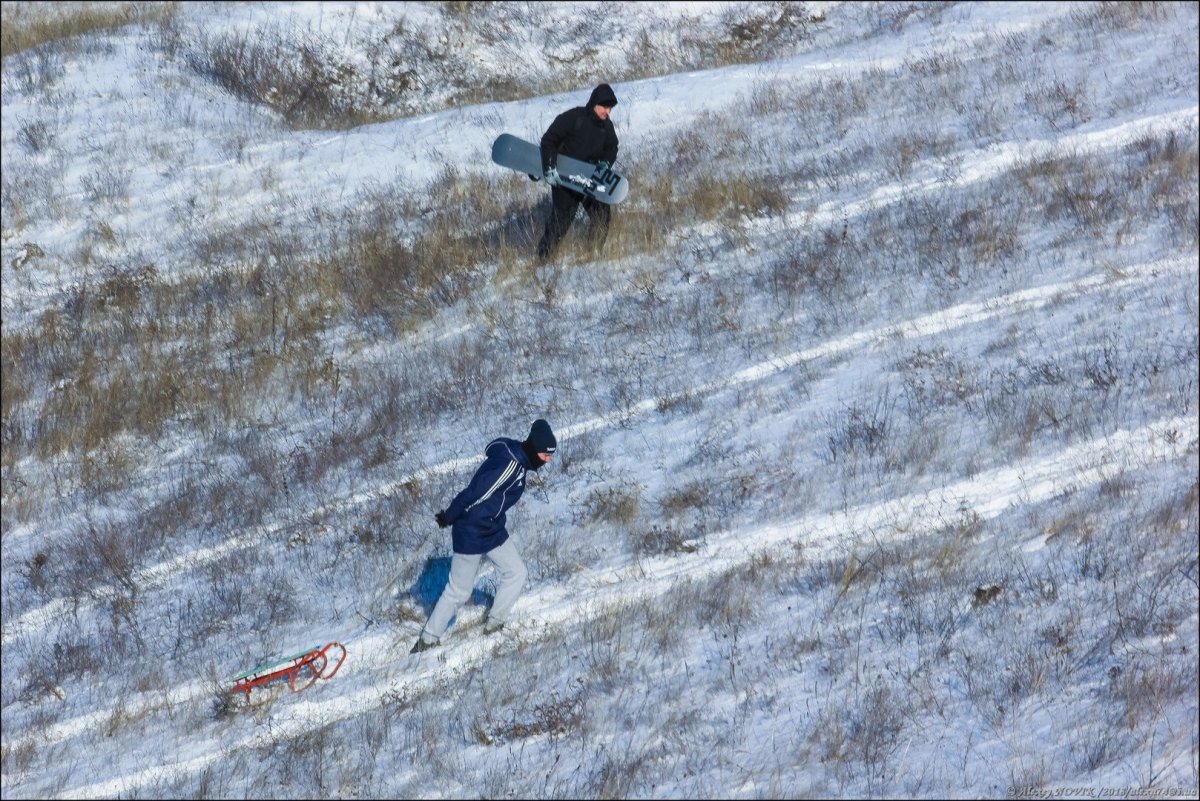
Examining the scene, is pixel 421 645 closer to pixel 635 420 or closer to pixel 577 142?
pixel 635 420

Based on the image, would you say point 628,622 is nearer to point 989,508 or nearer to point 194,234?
point 989,508

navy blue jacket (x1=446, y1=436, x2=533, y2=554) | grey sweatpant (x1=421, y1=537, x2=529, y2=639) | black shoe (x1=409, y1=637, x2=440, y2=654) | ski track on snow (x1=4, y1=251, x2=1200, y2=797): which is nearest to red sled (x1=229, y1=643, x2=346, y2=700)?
ski track on snow (x1=4, y1=251, x2=1200, y2=797)

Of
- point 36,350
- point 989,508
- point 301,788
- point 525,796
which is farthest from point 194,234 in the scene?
point 989,508

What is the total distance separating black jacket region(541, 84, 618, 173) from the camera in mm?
9203

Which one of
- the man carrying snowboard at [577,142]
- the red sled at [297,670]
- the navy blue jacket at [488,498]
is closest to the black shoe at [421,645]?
the red sled at [297,670]

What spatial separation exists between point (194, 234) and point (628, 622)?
8.21 m

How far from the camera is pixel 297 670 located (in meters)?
6.45

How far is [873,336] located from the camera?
8.73 m

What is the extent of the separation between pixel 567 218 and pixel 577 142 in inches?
34.1

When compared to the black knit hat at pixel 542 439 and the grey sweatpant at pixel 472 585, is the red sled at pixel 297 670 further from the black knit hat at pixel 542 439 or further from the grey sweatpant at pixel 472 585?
the black knit hat at pixel 542 439

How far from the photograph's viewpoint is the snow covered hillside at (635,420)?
233 inches

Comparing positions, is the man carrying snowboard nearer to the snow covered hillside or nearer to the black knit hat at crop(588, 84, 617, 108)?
the black knit hat at crop(588, 84, 617, 108)

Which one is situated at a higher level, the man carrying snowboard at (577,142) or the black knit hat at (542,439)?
the man carrying snowboard at (577,142)

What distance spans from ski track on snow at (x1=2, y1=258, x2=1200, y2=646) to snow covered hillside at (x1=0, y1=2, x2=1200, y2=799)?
0.04 metres
